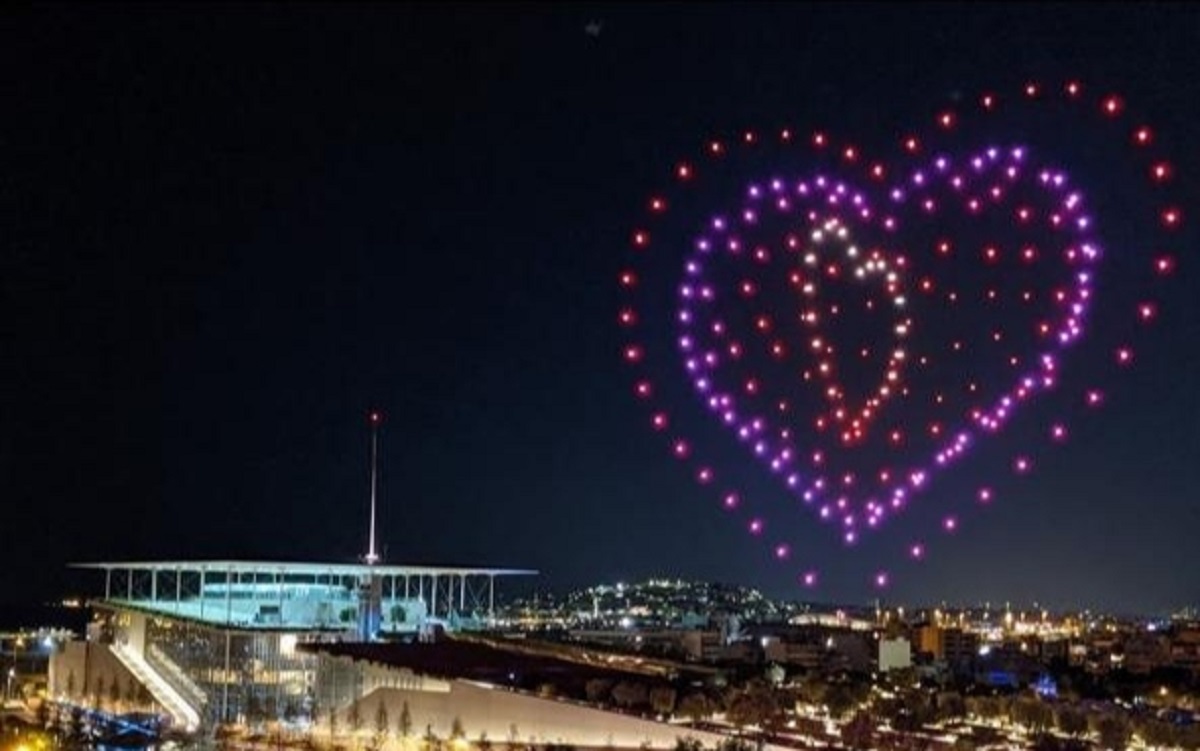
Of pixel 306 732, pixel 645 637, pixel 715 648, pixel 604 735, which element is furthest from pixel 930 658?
pixel 604 735

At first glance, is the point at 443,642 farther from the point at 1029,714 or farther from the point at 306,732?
the point at 1029,714

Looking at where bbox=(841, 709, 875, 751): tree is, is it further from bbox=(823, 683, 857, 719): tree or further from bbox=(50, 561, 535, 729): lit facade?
bbox=(50, 561, 535, 729): lit facade

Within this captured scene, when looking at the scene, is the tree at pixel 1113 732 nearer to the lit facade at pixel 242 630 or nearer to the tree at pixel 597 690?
the tree at pixel 597 690

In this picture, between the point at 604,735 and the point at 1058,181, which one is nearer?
the point at 1058,181

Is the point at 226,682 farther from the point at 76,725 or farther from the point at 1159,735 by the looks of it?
the point at 1159,735

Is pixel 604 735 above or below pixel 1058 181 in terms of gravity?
below

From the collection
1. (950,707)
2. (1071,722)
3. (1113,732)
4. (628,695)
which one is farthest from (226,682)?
(1113,732)

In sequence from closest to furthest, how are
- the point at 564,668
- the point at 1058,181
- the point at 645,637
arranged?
the point at 1058,181
the point at 564,668
the point at 645,637
